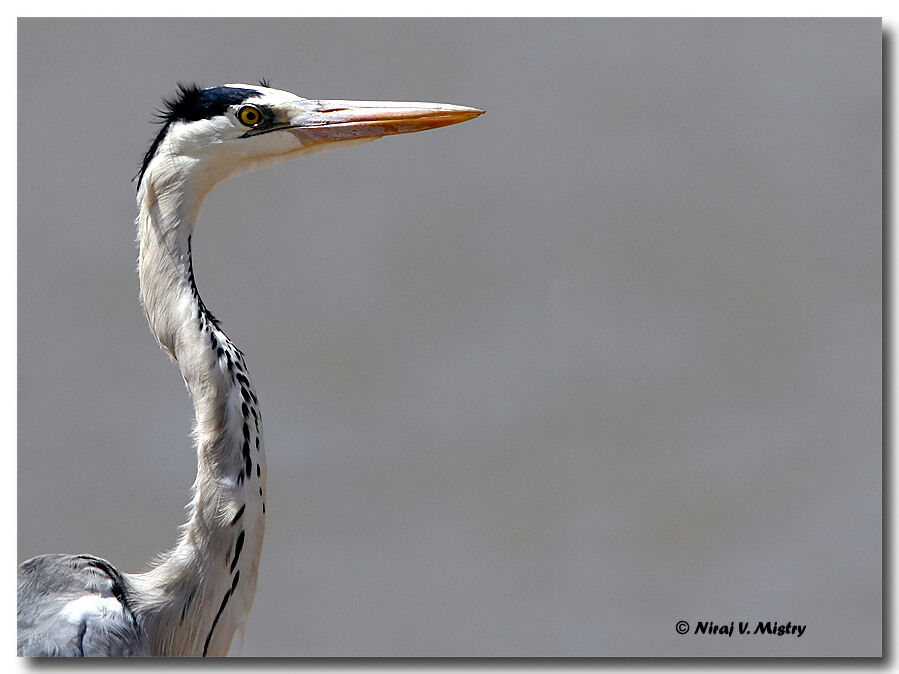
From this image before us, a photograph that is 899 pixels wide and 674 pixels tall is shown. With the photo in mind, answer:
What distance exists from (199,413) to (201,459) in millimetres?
85

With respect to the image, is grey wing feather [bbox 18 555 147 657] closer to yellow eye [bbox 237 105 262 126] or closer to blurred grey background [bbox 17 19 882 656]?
blurred grey background [bbox 17 19 882 656]

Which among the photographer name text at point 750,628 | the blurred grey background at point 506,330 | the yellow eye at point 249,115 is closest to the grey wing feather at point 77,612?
the blurred grey background at point 506,330

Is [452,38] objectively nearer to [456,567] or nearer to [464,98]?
[464,98]

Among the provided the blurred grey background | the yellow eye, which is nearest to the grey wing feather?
the blurred grey background

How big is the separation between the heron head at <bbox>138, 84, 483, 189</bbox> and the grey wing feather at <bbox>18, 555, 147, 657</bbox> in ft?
2.45

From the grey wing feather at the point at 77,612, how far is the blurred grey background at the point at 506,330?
146mm

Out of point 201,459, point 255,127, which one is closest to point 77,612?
point 201,459

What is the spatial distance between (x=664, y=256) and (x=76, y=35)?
4.22 ft

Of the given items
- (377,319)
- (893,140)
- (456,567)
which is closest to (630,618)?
(456,567)

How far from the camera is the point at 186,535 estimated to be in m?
2.45

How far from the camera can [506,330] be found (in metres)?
2.78

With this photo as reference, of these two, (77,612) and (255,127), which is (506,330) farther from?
(77,612)

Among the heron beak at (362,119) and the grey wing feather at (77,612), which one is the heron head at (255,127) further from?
the grey wing feather at (77,612)

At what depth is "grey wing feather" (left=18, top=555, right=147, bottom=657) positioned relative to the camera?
2408 mm
